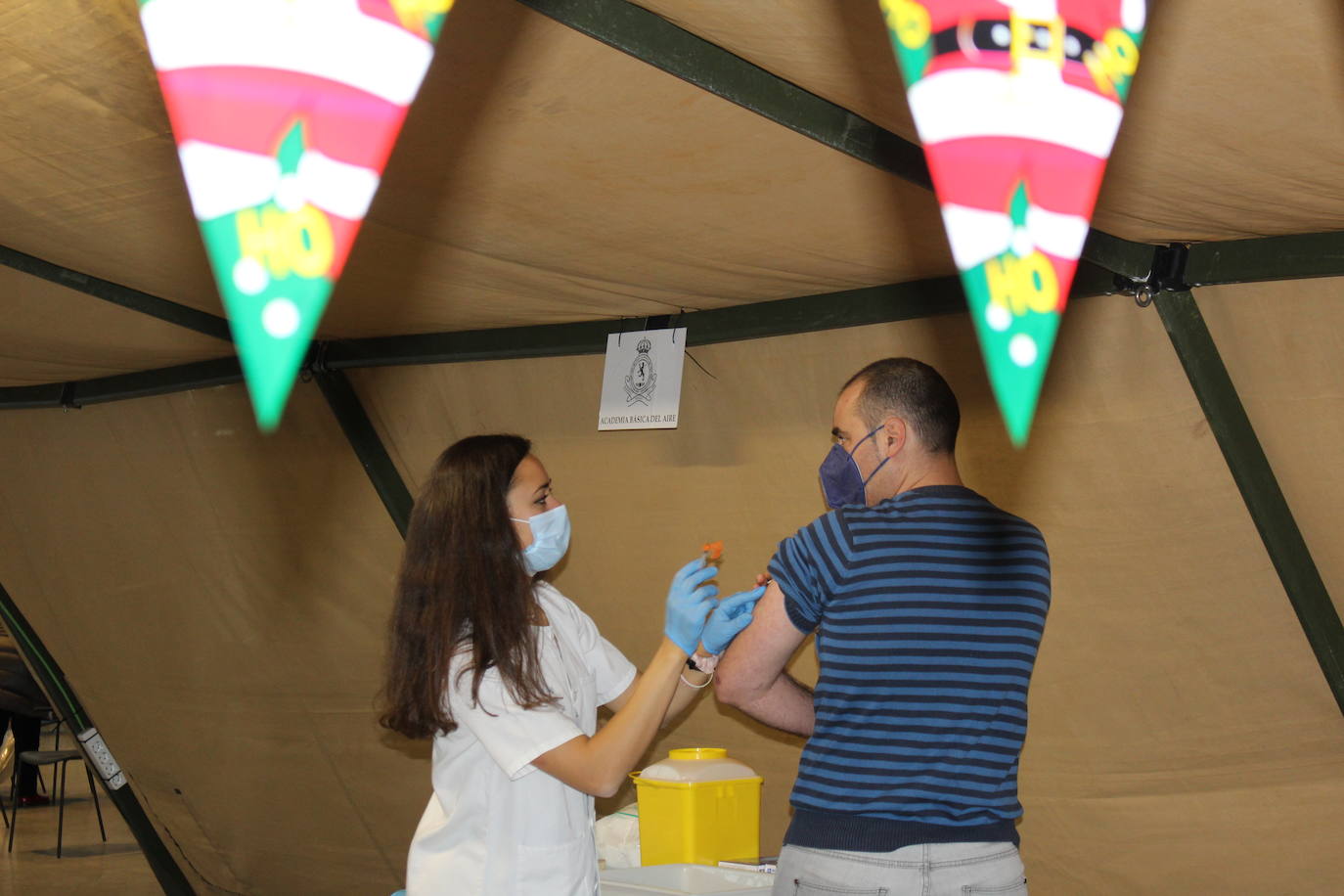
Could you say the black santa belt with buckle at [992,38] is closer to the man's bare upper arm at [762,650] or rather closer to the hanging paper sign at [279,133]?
the hanging paper sign at [279,133]

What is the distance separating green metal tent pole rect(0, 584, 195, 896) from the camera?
16.4ft

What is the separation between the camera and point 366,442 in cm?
376

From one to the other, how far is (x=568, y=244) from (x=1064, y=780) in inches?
66.0

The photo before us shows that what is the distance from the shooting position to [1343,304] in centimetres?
224

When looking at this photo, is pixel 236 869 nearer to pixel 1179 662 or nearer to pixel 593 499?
pixel 593 499

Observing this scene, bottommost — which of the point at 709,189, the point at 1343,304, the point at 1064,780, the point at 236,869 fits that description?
the point at 236,869

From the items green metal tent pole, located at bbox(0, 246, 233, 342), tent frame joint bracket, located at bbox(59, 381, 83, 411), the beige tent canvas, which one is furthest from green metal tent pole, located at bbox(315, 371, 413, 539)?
tent frame joint bracket, located at bbox(59, 381, 83, 411)

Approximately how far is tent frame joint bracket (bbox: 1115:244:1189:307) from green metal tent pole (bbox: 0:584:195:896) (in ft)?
14.1

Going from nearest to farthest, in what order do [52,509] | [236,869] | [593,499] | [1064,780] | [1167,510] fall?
1. [1167,510]
2. [1064,780]
3. [593,499]
4. [52,509]
5. [236,869]

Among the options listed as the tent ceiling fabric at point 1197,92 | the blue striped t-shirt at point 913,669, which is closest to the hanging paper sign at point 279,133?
the tent ceiling fabric at point 1197,92

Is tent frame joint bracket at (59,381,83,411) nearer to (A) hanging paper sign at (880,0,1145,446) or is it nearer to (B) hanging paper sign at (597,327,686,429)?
(B) hanging paper sign at (597,327,686,429)

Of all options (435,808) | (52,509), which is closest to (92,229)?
(435,808)

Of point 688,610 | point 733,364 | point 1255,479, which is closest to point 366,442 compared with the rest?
point 733,364

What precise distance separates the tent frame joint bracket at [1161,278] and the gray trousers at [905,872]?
47.9 inches
